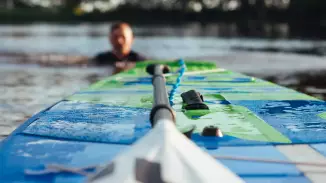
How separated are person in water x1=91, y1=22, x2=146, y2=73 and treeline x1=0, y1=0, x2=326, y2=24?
28942 mm

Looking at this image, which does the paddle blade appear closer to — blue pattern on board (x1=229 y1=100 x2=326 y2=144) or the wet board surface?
the wet board surface

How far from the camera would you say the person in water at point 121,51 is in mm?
7813

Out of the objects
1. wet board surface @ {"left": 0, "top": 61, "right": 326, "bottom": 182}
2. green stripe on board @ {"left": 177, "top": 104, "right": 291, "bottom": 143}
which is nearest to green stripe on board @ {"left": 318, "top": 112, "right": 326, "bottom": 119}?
wet board surface @ {"left": 0, "top": 61, "right": 326, "bottom": 182}

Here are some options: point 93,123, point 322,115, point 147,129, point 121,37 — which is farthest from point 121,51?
point 147,129

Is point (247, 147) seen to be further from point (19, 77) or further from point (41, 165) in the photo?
point (19, 77)

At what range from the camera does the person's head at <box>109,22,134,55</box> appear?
25.6ft

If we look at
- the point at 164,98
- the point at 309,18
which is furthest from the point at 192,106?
the point at 309,18

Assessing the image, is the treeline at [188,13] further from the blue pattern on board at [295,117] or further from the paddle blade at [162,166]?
the paddle blade at [162,166]

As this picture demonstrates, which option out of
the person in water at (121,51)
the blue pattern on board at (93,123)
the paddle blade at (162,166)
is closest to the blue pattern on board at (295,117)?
the blue pattern on board at (93,123)

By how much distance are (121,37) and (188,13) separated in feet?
141

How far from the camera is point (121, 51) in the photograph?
8125 millimetres

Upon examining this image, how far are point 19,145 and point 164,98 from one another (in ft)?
2.32

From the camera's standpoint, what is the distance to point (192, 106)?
3.24 meters

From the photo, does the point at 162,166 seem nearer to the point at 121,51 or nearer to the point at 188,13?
the point at 121,51
